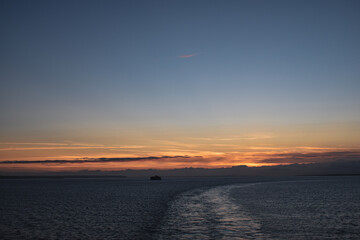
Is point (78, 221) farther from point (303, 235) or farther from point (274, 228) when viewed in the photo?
point (303, 235)

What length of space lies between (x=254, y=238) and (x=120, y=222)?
14.0 meters

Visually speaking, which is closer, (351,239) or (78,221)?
(351,239)

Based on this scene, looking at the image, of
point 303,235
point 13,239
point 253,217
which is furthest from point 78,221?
point 303,235

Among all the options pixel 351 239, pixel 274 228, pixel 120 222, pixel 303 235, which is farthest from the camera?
pixel 120 222

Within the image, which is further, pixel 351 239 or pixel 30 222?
pixel 30 222

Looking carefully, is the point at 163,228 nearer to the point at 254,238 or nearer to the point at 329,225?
the point at 254,238

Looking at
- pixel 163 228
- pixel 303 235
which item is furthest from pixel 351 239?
pixel 163 228

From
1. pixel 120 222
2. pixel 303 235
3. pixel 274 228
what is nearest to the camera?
pixel 303 235

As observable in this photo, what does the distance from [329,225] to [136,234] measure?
657 inches

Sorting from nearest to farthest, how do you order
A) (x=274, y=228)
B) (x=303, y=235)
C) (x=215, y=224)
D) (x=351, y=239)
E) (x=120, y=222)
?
(x=351, y=239)
(x=303, y=235)
(x=274, y=228)
(x=215, y=224)
(x=120, y=222)

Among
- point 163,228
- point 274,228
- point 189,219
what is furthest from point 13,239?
point 274,228

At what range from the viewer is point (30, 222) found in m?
31.0

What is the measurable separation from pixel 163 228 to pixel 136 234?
127 inches

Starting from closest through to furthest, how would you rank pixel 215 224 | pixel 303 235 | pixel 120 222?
pixel 303 235 → pixel 215 224 → pixel 120 222
